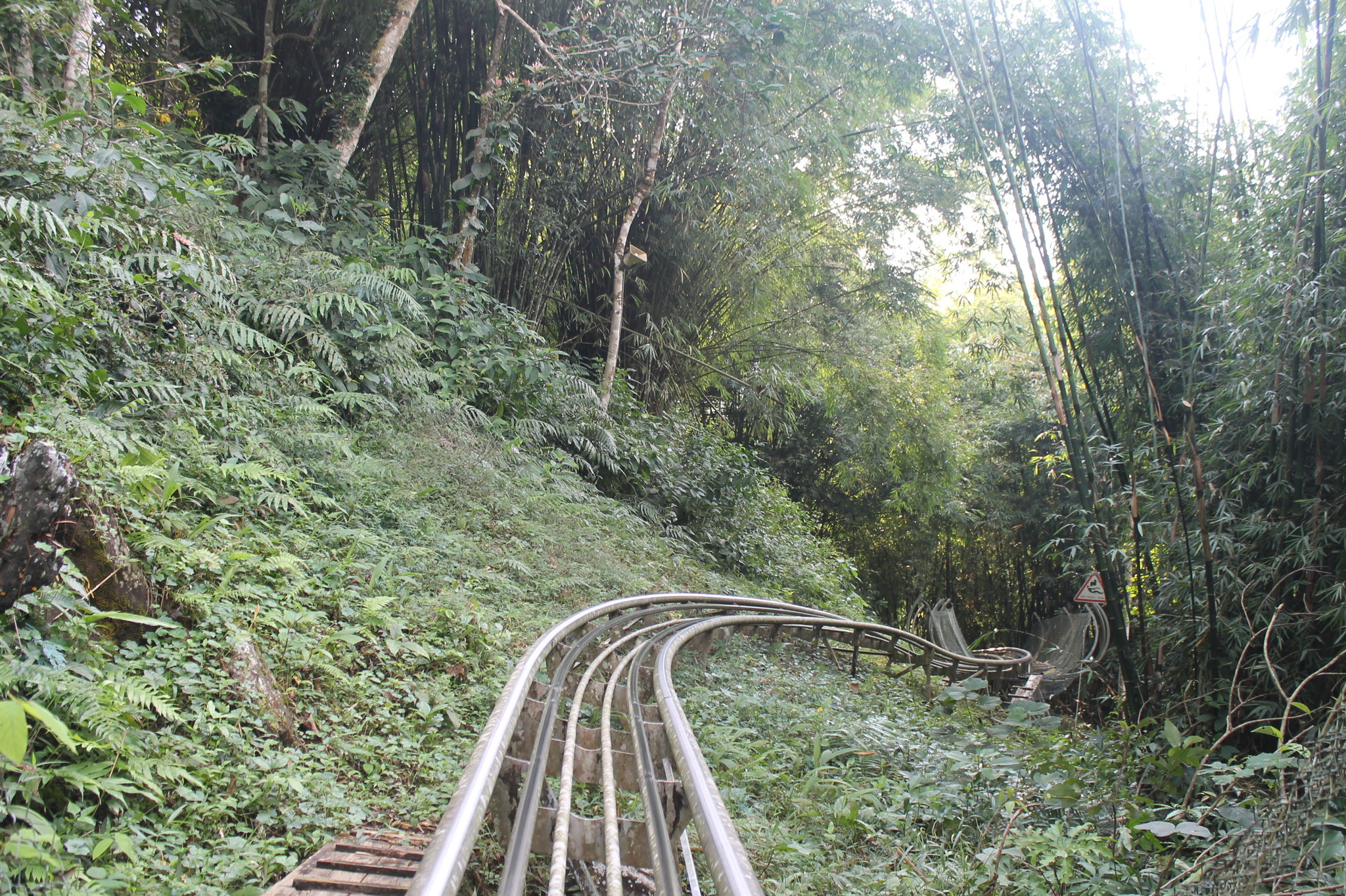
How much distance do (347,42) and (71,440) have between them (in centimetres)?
614

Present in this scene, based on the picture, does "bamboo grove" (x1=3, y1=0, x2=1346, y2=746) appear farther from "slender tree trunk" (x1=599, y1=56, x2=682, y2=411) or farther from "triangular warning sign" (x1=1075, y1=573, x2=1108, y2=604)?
"triangular warning sign" (x1=1075, y1=573, x2=1108, y2=604)

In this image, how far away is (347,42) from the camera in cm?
744

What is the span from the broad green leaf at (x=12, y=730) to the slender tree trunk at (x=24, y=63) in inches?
173

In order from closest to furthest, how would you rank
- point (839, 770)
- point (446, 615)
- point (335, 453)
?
1. point (839, 770)
2. point (446, 615)
3. point (335, 453)

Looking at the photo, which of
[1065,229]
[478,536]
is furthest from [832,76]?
[478,536]

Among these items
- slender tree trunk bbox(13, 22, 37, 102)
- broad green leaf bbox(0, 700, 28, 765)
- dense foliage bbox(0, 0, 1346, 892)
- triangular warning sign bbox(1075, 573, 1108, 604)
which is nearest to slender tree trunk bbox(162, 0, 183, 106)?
dense foliage bbox(0, 0, 1346, 892)

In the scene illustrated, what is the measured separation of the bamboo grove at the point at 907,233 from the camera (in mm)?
3578

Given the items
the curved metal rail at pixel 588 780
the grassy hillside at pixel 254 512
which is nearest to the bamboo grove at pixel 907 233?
the grassy hillside at pixel 254 512

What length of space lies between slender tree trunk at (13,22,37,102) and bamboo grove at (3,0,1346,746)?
0.05ft

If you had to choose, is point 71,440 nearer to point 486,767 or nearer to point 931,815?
point 486,767

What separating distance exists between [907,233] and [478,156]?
7.08 m

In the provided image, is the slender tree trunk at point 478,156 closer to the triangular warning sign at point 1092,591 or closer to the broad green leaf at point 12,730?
the triangular warning sign at point 1092,591

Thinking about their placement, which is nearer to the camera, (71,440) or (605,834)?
(605,834)

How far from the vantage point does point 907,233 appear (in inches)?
463
